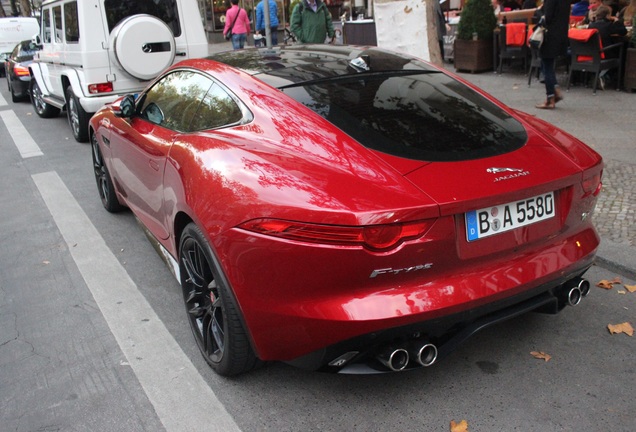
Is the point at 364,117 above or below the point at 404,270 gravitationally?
above

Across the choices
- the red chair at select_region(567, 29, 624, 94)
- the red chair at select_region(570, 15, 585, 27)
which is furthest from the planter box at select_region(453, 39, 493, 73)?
the red chair at select_region(567, 29, 624, 94)

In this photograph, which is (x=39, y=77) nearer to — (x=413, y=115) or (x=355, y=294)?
(x=413, y=115)

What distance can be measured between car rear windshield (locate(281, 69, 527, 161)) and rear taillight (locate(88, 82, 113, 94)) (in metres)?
6.01

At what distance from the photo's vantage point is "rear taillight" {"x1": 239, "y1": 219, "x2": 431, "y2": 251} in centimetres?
238

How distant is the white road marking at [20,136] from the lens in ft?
29.6

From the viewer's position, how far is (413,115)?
3.13 m

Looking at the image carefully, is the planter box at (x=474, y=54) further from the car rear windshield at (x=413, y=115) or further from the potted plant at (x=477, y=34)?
the car rear windshield at (x=413, y=115)

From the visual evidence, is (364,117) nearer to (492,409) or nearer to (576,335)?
(492,409)

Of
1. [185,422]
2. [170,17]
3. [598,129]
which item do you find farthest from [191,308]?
[170,17]

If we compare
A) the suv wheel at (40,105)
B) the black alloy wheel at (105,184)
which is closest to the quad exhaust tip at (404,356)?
the black alloy wheel at (105,184)

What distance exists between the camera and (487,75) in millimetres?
12375

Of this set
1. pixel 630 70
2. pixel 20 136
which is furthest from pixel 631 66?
pixel 20 136

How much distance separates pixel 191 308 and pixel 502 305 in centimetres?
168

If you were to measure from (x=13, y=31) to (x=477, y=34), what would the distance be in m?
15.0
